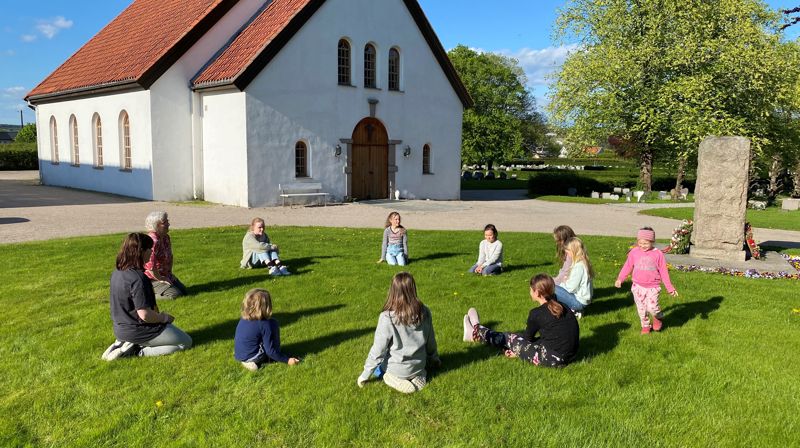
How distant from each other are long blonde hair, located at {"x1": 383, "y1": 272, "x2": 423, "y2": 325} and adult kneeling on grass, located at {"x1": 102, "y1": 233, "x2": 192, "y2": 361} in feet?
8.27

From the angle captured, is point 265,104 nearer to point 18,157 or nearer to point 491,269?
point 491,269

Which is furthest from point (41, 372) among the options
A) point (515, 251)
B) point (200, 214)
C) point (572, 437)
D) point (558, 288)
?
point (200, 214)

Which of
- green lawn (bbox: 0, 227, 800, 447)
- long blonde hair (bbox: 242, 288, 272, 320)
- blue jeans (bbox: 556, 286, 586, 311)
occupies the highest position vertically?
long blonde hair (bbox: 242, 288, 272, 320)

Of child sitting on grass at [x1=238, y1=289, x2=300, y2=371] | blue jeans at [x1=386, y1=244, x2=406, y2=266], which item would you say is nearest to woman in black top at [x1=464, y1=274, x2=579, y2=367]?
child sitting on grass at [x1=238, y1=289, x2=300, y2=371]

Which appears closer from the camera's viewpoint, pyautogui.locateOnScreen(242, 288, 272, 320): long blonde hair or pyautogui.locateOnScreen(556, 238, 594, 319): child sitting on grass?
pyautogui.locateOnScreen(242, 288, 272, 320): long blonde hair

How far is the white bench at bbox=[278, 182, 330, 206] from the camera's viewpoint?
22.3m

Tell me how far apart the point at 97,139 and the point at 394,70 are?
13477mm

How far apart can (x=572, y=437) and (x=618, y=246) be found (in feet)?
34.1

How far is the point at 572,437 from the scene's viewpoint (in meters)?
4.58

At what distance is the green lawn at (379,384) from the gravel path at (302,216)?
710 cm

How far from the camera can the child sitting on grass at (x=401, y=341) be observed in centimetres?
534

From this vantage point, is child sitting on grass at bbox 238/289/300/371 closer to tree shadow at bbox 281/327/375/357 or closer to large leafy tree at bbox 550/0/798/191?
tree shadow at bbox 281/327/375/357

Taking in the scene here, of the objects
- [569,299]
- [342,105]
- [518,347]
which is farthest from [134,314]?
[342,105]

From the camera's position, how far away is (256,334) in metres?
5.82
